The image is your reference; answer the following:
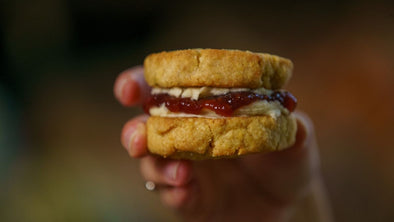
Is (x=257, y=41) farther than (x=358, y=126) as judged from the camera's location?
Yes

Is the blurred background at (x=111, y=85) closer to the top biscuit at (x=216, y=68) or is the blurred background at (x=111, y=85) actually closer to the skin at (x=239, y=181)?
the skin at (x=239, y=181)

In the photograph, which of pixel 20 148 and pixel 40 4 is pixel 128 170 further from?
pixel 40 4

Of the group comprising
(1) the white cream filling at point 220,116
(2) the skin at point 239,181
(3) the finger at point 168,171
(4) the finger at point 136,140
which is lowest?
(2) the skin at point 239,181

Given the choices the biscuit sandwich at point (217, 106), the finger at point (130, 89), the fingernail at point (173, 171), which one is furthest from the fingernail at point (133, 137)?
the finger at point (130, 89)

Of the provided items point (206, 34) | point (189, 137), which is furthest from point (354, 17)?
point (189, 137)

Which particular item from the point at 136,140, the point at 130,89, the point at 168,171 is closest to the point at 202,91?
the point at 136,140

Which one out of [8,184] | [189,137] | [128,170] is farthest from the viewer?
[128,170]

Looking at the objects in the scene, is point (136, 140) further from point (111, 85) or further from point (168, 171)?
point (111, 85)
